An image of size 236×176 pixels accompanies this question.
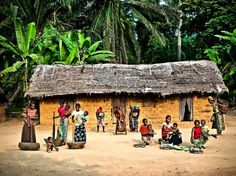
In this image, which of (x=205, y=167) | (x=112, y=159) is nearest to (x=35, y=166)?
(x=112, y=159)

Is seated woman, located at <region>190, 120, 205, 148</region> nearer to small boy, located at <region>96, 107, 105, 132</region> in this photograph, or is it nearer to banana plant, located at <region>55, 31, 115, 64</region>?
small boy, located at <region>96, 107, 105, 132</region>

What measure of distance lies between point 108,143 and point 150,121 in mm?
4636

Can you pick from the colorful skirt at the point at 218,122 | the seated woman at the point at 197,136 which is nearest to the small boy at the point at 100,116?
the colorful skirt at the point at 218,122

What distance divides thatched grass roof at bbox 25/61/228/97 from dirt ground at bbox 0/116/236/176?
3.86 meters

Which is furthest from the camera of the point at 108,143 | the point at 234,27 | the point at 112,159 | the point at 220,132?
the point at 234,27

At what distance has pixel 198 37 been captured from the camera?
25.8 m

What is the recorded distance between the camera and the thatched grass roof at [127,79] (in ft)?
61.2

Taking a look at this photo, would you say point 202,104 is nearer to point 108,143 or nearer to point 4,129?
point 108,143

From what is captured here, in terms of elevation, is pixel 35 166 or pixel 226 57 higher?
pixel 226 57

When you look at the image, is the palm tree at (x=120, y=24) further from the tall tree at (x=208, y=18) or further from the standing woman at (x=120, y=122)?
the standing woman at (x=120, y=122)

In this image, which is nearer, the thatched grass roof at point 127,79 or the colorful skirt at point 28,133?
the colorful skirt at point 28,133

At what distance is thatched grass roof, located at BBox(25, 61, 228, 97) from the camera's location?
1864 centimetres

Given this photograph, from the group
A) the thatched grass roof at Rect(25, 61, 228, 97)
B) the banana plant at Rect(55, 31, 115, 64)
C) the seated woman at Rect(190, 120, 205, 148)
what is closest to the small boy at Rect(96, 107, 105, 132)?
the thatched grass roof at Rect(25, 61, 228, 97)

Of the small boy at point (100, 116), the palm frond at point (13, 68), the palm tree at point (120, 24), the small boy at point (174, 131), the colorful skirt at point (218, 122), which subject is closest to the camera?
the small boy at point (174, 131)
